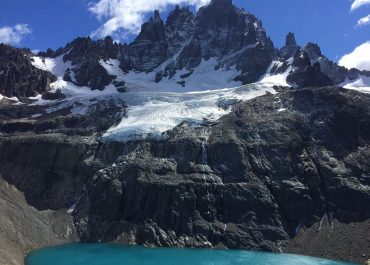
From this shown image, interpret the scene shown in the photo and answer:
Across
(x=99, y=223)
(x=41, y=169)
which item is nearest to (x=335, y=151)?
(x=99, y=223)

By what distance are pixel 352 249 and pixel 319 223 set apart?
12005 millimetres

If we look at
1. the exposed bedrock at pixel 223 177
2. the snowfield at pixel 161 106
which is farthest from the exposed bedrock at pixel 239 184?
the snowfield at pixel 161 106

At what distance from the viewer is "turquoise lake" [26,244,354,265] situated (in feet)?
283

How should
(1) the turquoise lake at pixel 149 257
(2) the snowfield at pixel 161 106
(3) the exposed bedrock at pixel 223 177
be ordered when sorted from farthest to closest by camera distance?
(2) the snowfield at pixel 161 106 → (3) the exposed bedrock at pixel 223 177 → (1) the turquoise lake at pixel 149 257

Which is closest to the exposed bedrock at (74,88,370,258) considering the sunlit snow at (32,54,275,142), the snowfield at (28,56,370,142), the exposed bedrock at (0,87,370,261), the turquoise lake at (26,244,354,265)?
the exposed bedrock at (0,87,370,261)

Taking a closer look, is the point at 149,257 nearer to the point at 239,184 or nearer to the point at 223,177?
the point at 239,184

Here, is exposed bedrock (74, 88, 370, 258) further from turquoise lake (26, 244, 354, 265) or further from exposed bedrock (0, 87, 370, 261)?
turquoise lake (26, 244, 354, 265)

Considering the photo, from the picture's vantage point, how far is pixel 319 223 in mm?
106438

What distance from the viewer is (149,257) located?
91.4 meters

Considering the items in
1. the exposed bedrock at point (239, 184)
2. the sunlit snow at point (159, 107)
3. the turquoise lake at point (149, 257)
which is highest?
the sunlit snow at point (159, 107)

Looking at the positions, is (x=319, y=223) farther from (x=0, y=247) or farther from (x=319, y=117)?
(x=0, y=247)

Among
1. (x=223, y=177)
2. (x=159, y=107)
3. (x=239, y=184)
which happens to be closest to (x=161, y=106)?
(x=159, y=107)

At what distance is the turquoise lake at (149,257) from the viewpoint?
283 feet

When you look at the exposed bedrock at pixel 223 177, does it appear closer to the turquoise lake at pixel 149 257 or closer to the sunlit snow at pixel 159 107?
the turquoise lake at pixel 149 257
